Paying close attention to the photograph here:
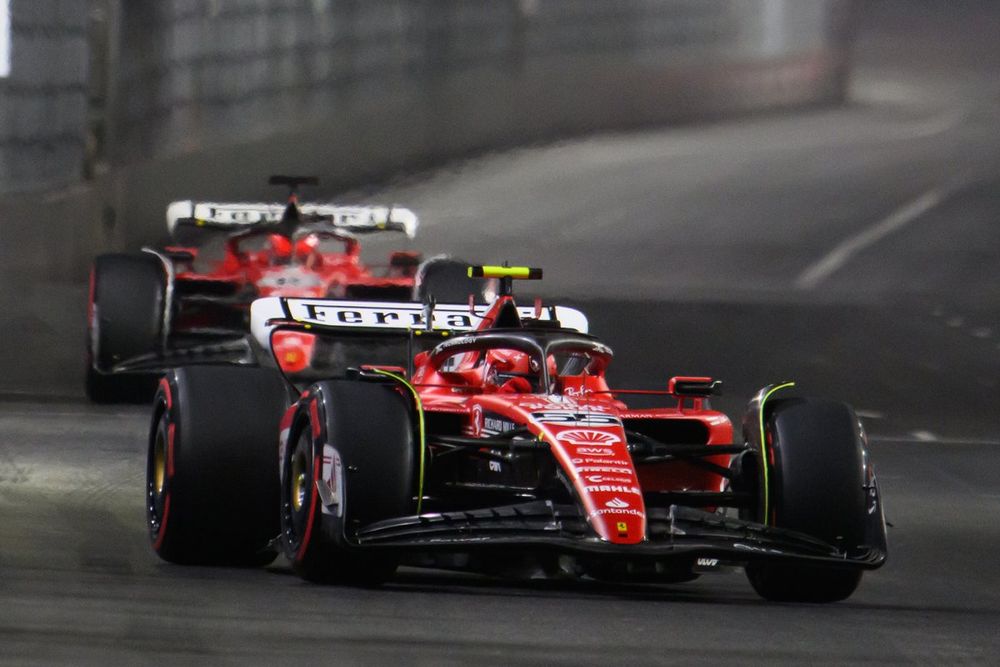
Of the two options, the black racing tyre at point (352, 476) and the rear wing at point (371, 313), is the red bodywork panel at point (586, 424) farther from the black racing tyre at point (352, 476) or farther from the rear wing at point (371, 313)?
the rear wing at point (371, 313)

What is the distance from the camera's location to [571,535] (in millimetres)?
8695

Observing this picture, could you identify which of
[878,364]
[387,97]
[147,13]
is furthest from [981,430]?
[387,97]

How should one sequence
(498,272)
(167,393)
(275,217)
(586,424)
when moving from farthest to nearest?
Answer: 1. (275,217)
2. (498,272)
3. (167,393)
4. (586,424)

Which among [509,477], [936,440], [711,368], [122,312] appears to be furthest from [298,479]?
[711,368]

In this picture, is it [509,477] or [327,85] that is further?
[327,85]

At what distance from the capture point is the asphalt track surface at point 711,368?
7941 mm

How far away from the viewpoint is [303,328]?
1129 cm

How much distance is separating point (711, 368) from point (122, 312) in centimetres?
606

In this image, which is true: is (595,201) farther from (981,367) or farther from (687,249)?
(981,367)

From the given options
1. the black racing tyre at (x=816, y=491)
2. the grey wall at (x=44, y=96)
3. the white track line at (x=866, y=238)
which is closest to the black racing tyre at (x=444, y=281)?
the grey wall at (x=44, y=96)

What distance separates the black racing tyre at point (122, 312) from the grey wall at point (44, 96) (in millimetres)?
8066

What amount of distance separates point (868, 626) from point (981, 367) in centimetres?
1371

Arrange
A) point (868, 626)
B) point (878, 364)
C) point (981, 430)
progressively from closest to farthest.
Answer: point (868, 626) < point (981, 430) < point (878, 364)

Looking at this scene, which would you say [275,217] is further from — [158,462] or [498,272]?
[158,462]
